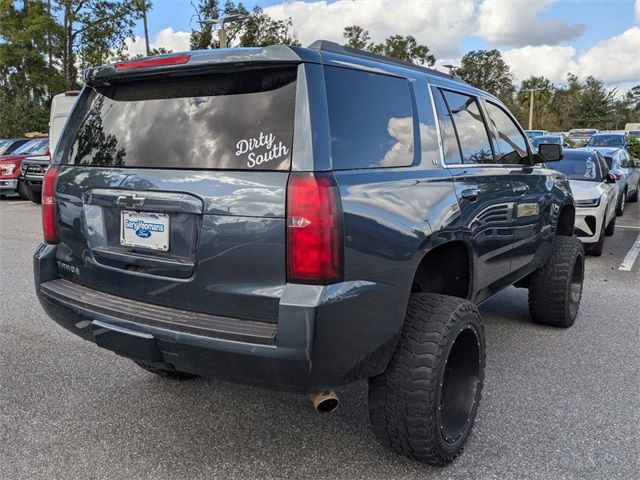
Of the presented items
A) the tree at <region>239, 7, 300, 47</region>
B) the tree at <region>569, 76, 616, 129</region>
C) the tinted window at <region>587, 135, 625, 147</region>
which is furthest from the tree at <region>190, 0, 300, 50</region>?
the tree at <region>569, 76, 616, 129</region>

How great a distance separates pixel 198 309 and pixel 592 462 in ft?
6.68

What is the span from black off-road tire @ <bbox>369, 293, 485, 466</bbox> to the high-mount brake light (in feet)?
5.01

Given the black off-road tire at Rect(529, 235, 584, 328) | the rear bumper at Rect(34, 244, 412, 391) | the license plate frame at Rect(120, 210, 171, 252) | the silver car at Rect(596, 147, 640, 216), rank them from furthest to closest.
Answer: the silver car at Rect(596, 147, 640, 216)
the black off-road tire at Rect(529, 235, 584, 328)
the license plate frame at Rect(120, 210, 171, 252)
the rear bumper at Rect(34, 244, 412, 391)

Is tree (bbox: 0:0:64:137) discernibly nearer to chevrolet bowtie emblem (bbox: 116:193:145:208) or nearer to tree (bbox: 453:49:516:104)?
chevrolet bowtie emblem (bbox: 116:193:145:208)

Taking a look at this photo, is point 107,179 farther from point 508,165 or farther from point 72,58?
point 72,58

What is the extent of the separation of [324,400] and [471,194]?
4.83 ft

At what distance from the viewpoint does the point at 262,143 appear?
7.68 feet

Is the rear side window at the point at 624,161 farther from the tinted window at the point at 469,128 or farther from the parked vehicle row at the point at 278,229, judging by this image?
the parked vehicle row at the point at 278,229

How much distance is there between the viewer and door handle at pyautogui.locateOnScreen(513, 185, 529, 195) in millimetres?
3894

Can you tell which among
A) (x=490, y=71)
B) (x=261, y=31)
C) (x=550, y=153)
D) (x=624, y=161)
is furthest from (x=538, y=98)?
(x=550, y=153)

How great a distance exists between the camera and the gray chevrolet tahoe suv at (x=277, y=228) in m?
2.23

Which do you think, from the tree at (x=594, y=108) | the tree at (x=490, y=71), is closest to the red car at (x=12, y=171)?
the tree at (x=594, y=108)

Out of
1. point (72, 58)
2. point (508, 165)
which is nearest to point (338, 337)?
point (508, 165)

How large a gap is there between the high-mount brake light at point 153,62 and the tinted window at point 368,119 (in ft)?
2.13
